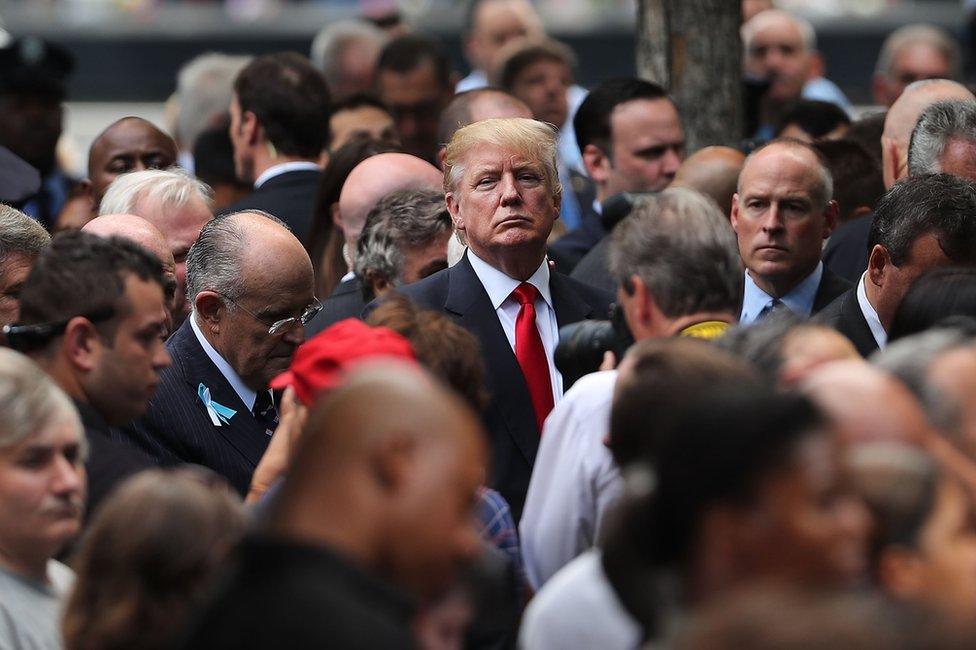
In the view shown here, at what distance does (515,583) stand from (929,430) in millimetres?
1094

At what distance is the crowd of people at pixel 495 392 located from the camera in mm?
2943

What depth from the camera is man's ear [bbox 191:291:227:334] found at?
5.72 m

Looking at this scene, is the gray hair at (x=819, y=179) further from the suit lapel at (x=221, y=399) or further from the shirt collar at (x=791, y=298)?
the suit lapel at (x=221, y=399)

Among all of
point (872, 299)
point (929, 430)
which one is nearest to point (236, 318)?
point (872, 299)

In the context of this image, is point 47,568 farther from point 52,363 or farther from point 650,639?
point 650,639

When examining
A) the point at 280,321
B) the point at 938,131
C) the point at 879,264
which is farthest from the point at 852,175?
A: the point at 280,321

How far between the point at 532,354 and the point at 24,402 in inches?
84.8

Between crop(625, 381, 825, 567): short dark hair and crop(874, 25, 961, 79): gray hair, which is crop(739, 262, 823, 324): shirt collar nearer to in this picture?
crop(625, 381, 825, 567): short dark hair

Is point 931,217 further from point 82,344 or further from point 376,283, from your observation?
point 82,344

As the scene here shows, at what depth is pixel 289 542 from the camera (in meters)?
2.81

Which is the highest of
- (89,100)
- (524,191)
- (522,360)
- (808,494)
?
(808,494)

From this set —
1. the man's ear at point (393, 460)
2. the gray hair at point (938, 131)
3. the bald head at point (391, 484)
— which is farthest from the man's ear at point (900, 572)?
the gray hair at point (938, 131)

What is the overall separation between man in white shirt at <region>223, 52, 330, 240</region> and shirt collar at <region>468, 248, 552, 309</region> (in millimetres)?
2241

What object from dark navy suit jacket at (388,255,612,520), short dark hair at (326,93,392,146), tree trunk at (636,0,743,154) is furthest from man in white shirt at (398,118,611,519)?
short dark hair at (326,93,392,146)
